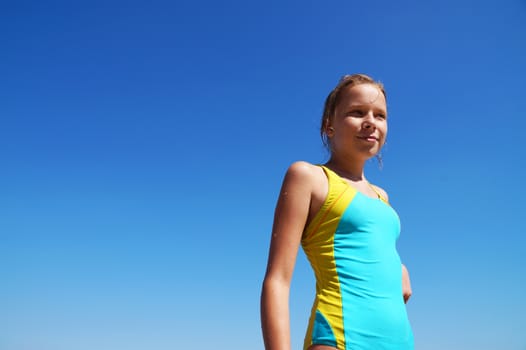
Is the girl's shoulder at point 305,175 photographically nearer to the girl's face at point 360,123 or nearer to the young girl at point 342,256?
the young girl at point 342,256

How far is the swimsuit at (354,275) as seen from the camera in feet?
7.80

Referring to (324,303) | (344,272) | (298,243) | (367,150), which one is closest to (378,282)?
(344,272)

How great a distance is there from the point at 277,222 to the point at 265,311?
1.90 feet

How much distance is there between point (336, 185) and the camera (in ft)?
9.20

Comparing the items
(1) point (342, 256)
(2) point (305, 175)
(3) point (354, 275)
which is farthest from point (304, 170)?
(3) point (354, 275)

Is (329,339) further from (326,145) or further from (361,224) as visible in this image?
(326,145)

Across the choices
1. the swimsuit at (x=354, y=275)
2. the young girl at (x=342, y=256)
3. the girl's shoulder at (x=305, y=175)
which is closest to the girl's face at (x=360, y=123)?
the young girl at (x=342, y=256)

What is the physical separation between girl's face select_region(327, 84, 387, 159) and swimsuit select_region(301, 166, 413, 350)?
38 cm

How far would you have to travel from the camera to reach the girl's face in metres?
3.15

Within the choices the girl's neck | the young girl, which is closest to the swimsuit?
the young girl

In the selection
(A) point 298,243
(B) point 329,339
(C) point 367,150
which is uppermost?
(C) point 367,150

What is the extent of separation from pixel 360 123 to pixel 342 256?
1080 millimetres

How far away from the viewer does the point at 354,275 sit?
8.39 ft

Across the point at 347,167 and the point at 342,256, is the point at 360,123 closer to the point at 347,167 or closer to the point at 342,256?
the point at 347,167
